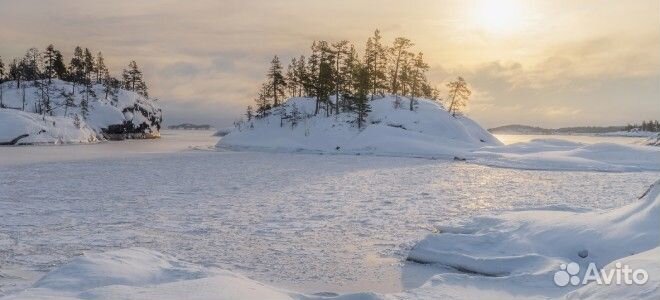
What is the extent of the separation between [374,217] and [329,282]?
6.51m

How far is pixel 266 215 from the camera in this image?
15305mm

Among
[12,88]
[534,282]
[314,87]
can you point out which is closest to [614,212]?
[534,282]

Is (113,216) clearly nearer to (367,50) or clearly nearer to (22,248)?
(22,248)

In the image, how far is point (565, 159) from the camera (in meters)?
41.0

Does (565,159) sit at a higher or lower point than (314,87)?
lower

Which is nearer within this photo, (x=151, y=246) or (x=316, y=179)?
(x=151, y=246)

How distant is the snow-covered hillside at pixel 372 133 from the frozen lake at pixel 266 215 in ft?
97.4

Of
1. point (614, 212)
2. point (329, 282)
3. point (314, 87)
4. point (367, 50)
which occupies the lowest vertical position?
point (329, 282)

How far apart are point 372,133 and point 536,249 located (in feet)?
173

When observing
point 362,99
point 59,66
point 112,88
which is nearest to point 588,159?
point 362,99

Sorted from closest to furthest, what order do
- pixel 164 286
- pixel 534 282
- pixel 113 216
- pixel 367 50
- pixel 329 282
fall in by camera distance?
pixel 164 286 < pixel 534 282 < pixel 329 282 < pixel 113 216 < pixel 367 50

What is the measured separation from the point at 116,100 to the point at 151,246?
405ft

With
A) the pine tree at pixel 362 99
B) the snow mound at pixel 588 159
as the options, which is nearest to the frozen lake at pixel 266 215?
the snow mound at pixel 588 159

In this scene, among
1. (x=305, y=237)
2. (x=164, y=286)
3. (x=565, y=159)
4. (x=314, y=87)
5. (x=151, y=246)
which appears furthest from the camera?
(x=314, y=87)
